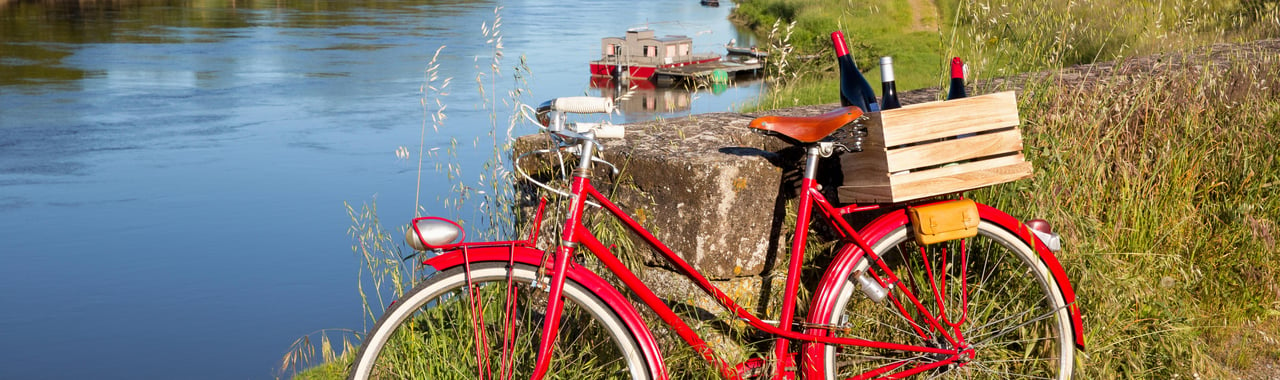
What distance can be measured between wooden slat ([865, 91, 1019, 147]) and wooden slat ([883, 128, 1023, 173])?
2 centimetres

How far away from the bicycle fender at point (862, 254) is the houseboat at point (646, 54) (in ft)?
76.0

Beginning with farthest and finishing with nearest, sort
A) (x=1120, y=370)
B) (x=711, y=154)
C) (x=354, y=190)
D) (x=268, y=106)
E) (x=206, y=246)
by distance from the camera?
(x=268, y=106), (x=354, y=190), (x=206, y=246), (x=1120, y=370), (x=711, y=154)

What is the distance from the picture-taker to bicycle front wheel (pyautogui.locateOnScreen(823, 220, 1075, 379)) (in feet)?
8.16

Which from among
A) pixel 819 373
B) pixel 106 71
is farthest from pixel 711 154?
pixel 106 71

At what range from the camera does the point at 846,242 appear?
238 centimetres

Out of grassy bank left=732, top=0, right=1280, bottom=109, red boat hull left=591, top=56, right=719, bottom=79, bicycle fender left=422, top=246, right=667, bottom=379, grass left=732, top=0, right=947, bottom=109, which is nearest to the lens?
bicycle fender left=422, top=246, right=667, bottom=379

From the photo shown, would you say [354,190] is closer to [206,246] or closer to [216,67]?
[206,246]

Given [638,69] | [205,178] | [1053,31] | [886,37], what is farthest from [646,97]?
[1053,31]

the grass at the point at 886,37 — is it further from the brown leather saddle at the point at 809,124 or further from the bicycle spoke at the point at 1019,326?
the brown leather saddle at the point at 809,124

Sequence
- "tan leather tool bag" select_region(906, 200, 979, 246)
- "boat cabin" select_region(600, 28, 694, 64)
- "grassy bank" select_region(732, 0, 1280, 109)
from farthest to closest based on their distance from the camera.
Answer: "boat cabin" select_region(600, 28, 694, 64) < "grassy bank" select_region(732, 0, 1280, 109) < "tan leather tool bag" select_region(906, 200, 979, 246)

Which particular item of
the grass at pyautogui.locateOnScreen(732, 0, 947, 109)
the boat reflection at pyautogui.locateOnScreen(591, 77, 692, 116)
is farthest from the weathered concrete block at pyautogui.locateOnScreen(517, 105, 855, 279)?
the boat reflection at pyautogui.locateOnScreen(591, 77, 692, 116)

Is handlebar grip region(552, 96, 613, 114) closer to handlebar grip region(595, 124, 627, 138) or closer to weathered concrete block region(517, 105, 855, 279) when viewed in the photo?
handlebar grip region(595, 124, 627, 138)

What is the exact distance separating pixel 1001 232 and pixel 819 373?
0.52 m

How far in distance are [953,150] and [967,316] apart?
A: 0.56 metres
